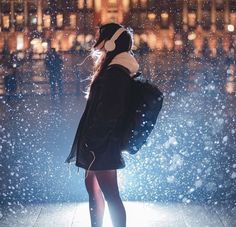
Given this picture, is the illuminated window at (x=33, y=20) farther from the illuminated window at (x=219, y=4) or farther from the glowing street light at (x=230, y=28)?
the glowing street light at (x=230, y=28)

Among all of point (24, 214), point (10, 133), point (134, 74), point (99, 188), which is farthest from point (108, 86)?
point (10, 133)

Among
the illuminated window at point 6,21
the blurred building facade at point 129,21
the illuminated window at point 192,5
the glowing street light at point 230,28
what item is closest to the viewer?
the blurred building facade at point 129,21

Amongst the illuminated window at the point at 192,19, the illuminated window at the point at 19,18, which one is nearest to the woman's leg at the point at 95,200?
the illuminated window at the point at 19,18

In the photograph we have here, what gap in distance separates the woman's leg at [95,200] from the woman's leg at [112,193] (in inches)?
3.9

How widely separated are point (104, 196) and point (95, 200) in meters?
0.10

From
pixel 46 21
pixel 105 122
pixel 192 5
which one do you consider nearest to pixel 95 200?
pixel 105 122

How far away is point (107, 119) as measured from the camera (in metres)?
2.76

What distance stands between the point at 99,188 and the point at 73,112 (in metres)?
7.89

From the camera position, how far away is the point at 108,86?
275cm

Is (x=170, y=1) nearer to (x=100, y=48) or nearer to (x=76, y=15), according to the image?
(x=76, y=15)

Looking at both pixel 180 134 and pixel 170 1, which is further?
pixel 170 1

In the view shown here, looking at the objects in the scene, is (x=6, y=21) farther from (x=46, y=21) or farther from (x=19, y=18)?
(x=46, y=21)

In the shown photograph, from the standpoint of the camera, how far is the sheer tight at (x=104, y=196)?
2.84 metres

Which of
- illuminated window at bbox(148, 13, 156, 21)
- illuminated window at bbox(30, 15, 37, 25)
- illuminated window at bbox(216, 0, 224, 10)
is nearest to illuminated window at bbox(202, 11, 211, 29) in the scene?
illuminated window at bbox(216, 0, 224, 10)
